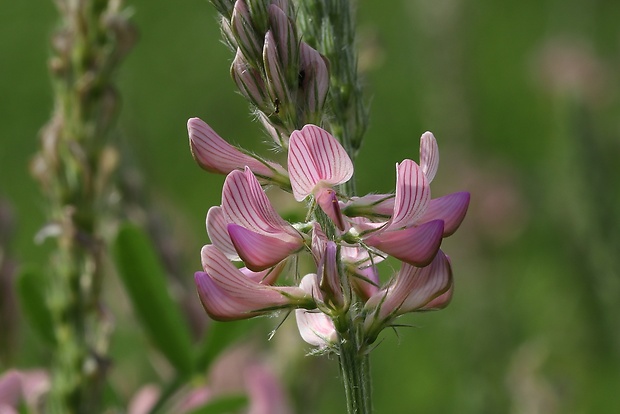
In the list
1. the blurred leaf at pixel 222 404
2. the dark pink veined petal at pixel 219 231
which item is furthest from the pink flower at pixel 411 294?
the blurred leaf at pixel 222 404

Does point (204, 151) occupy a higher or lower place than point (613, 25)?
lower

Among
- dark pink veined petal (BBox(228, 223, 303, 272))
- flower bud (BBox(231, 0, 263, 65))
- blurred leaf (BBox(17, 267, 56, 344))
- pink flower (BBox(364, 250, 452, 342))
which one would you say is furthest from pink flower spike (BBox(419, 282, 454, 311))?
Answer: blurred leaf (BBox(17, 267, 56, 344))

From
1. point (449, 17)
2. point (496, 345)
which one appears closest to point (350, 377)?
point (496, 345)

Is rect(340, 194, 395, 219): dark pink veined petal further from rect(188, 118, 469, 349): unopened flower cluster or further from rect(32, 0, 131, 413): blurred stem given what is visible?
rect(32, 0, 131, 413): blurred stem

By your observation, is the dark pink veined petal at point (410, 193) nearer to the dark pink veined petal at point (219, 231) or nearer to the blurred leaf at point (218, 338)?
the dark pink veined petal at point (219, 231)

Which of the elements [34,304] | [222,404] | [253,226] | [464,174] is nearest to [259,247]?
[253,226]

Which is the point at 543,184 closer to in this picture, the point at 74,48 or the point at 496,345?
the point at 496,345
